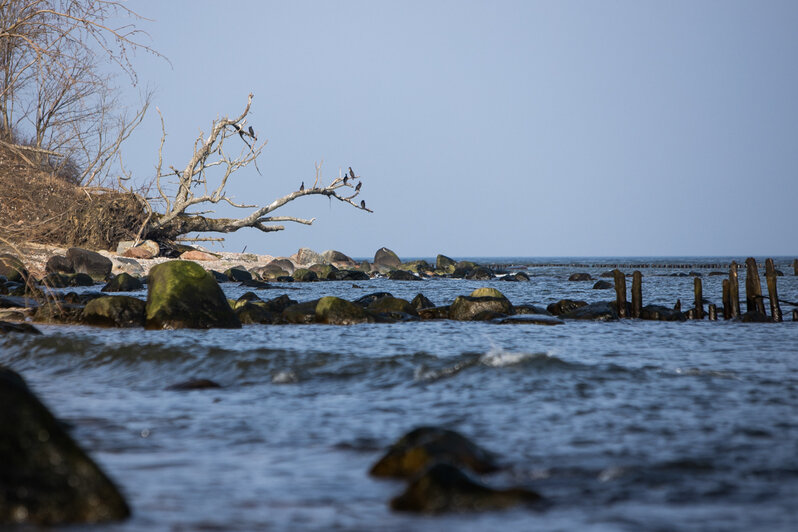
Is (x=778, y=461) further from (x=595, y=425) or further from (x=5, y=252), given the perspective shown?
(x=5, y=252)

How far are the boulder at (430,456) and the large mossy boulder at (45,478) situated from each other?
150 cm

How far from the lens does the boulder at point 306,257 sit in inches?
1889

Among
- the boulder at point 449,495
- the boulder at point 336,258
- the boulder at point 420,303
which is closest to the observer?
the boulder at point 449,495

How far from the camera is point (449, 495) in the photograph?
3.55 meters

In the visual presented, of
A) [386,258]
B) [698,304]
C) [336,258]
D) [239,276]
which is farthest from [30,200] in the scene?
[386,258]

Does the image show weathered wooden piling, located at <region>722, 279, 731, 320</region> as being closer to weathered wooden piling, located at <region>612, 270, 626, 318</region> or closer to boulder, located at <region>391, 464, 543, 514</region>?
weathered wooden piling, located at <region>612, 270, 626, 318</region>

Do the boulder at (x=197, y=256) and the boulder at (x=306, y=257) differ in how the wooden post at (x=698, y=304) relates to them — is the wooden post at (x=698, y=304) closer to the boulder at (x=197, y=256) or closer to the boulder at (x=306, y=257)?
the boulder at (x=197, y=256)

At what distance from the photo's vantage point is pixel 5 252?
9500 mm

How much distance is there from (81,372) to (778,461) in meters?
7.53

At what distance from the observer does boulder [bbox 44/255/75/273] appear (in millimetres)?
27969

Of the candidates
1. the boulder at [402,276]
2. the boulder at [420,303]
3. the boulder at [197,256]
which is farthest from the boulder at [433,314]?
the boulder at [197,256]

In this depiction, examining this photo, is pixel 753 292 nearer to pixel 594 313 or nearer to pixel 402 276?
pixel 594 313

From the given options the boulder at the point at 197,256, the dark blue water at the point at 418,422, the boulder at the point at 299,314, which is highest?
the boulder at the point at 197,256

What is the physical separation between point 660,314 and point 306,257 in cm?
3404
